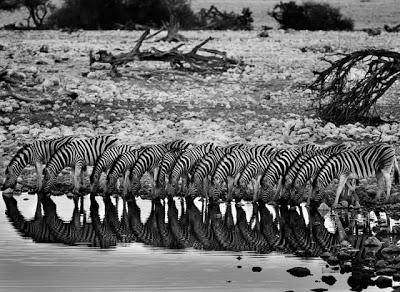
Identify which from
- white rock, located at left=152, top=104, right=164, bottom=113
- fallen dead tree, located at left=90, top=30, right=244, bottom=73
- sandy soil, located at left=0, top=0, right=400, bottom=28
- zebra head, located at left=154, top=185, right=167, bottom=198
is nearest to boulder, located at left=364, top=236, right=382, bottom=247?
zebra head, located at left=154, top=185, right=167, bottom=198

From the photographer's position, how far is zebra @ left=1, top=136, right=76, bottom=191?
15.5 m

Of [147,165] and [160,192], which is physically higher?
[147,165]

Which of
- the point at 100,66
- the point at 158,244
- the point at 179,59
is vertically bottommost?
the point at 158,244

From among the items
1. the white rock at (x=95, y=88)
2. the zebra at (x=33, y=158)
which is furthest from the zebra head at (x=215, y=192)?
the white rock at (x=95, y=88)

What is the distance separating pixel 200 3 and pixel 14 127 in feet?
109

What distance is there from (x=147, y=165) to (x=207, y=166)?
81 cm

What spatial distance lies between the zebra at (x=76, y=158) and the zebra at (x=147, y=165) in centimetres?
73

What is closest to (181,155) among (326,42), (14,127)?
(14,127)

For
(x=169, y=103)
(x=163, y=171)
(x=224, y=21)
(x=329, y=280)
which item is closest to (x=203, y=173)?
(x=163, y=171)

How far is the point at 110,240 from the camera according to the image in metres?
12.3

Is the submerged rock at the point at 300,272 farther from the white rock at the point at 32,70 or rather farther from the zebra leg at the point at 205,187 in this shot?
the white rock at the point at 32,70

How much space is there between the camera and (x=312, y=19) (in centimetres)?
3756

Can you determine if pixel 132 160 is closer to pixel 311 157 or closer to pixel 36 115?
pixel 311 157

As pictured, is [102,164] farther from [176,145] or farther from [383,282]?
[383,282]
